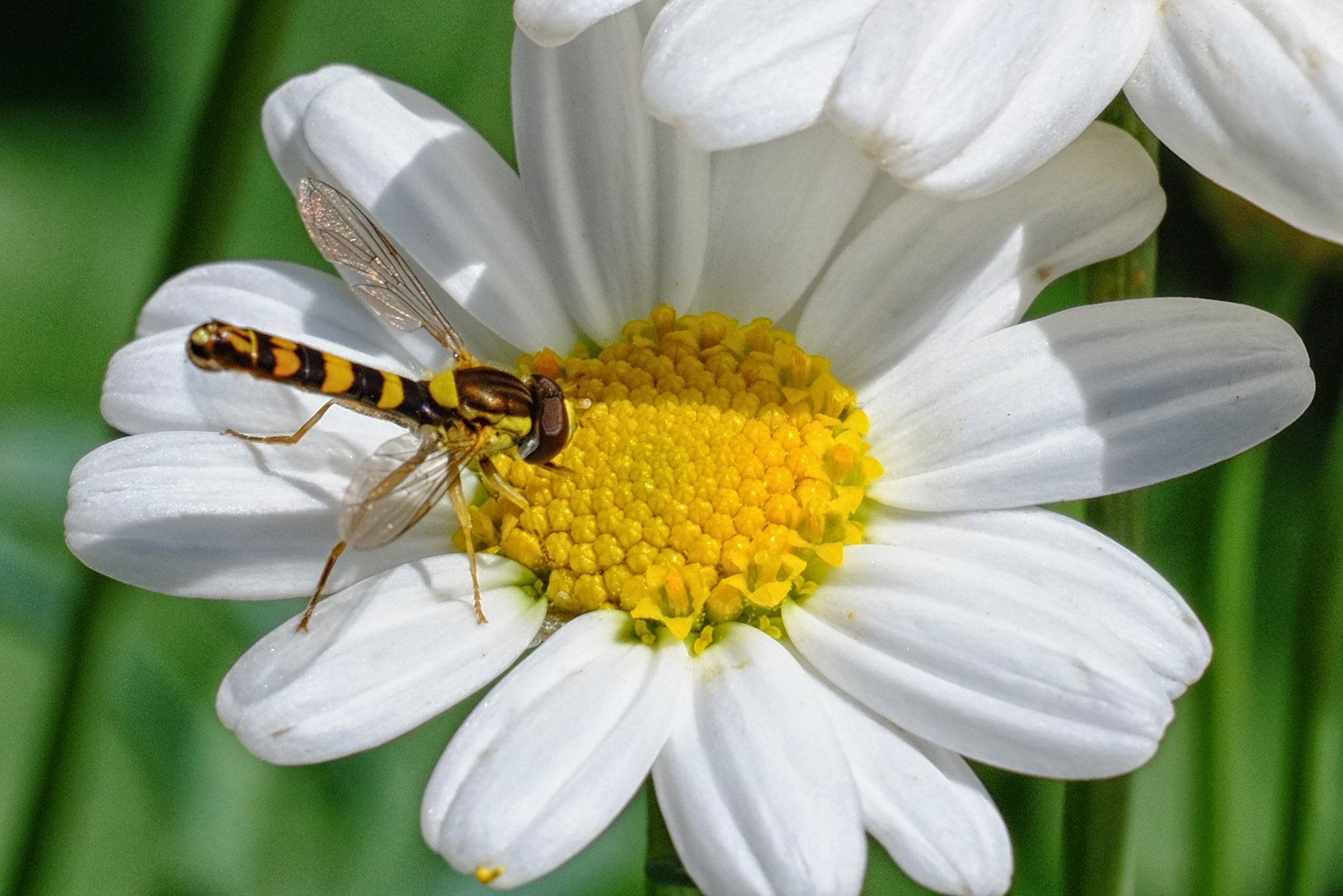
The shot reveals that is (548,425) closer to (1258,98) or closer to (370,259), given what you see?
(370,259)

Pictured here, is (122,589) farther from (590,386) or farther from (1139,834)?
(1139,834)

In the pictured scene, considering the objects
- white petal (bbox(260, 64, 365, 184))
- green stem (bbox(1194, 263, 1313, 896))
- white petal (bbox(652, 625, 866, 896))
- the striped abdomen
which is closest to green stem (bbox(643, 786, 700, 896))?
white petal (bbox(652, 625, 866, 896))

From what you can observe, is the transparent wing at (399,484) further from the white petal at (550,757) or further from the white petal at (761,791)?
the white petal at (761,791)

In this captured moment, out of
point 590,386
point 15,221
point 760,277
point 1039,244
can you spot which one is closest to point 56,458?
point 15,221

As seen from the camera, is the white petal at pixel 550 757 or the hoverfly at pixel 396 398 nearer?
the white petal at pixel 550 757

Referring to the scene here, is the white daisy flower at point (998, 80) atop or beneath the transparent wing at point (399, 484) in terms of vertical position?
atop

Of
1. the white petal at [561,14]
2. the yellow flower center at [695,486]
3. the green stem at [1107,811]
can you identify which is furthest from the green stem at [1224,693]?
the white petal at [561,14]

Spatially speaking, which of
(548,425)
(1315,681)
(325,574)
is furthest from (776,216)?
(1315,681)

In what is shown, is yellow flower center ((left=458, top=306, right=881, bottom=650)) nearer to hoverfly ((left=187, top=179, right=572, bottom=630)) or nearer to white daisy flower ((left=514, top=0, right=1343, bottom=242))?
hoverfly ((left=187, top=179, right=572, bottom=630))
